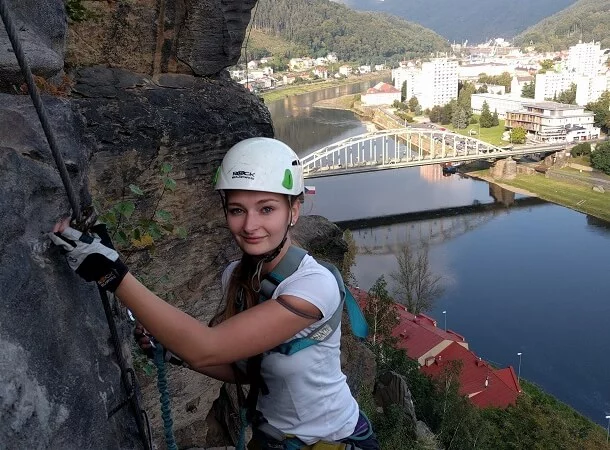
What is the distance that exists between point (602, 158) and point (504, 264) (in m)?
14.4

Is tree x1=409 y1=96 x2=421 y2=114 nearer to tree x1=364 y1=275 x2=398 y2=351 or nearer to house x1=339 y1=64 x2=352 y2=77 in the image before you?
house x1=339 y1=64 x2=352 y2=77

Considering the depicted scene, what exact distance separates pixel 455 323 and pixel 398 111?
Result: 42.8 m

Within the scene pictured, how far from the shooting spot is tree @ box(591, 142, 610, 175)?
29.8 m

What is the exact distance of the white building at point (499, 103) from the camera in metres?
47.4

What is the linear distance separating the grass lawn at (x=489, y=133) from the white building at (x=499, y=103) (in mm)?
1316

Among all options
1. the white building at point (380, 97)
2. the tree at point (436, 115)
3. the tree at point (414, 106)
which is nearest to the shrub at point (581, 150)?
the tree at point (436, 115)

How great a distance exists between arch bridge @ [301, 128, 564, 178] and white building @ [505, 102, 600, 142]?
4.77m

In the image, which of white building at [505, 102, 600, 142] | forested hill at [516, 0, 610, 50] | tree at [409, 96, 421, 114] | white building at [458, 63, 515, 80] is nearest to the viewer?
white building at [505, 102, 600, 142]

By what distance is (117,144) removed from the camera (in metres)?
3.62

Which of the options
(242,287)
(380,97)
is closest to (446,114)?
(380,97)

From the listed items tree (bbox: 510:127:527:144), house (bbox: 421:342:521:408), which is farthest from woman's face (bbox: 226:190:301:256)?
tree (bbox: 510:127:527:144)

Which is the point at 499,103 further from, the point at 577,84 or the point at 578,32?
the point at 578,32

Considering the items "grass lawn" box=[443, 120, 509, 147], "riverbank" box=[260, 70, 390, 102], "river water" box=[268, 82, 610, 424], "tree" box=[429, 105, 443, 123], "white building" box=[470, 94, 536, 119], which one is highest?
"riverbank" box=[260, 70, 390, 102]

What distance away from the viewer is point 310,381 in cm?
139
